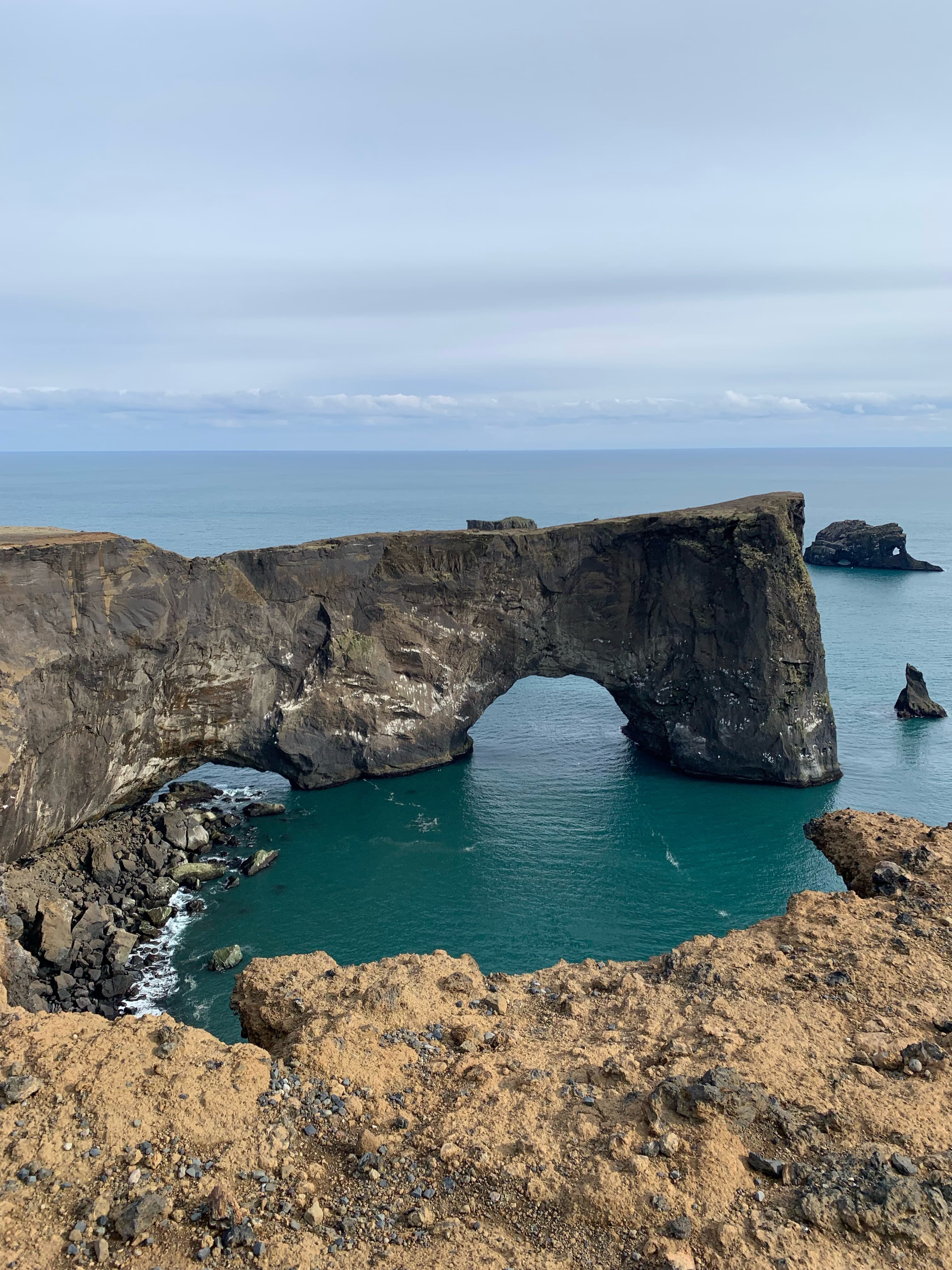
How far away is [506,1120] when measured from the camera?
42.4ft

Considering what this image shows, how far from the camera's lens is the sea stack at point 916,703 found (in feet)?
191

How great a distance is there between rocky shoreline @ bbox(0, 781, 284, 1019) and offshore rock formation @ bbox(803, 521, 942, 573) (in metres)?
98.9

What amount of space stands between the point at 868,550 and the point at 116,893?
377ft

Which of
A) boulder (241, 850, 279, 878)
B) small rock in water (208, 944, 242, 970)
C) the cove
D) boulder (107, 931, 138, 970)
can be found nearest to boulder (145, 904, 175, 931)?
boulder (107, 931, 138, 970)

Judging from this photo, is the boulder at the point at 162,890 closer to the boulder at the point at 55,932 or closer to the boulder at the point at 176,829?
the boulder at the point at 176,829

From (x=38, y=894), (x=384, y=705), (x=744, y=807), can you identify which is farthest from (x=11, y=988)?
(x=744, y=807)

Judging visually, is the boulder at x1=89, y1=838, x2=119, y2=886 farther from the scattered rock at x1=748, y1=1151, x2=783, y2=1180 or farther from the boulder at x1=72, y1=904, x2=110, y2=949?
the scattered rock at x1=748, y1=1151, x2=783, y2=1180

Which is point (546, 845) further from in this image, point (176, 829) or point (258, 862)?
point (176, 829)

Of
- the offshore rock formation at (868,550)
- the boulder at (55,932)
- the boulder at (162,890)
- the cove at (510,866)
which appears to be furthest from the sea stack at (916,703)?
the offshore rock formation at (868,550)

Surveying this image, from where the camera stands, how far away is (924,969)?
16.6m

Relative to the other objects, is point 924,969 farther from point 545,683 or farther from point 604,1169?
point 545,683

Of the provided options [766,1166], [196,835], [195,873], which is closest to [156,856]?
[195,873]

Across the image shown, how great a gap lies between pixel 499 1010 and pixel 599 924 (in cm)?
1909

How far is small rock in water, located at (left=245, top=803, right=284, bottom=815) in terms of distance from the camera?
45.3 meters
